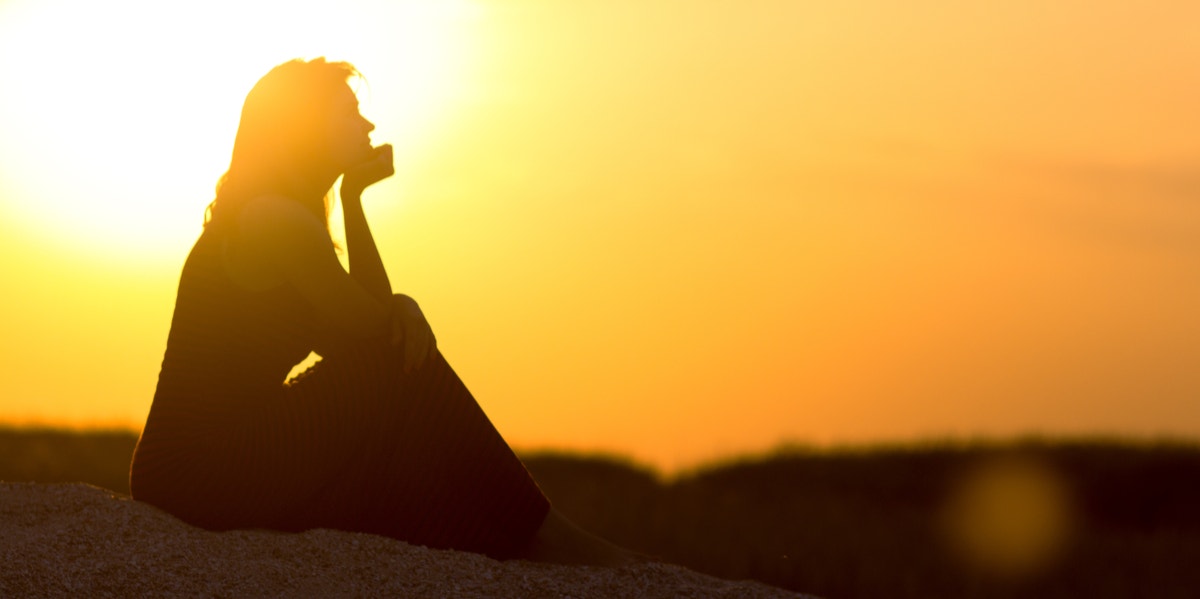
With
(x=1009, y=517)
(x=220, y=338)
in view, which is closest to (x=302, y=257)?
(x=220, y=338)

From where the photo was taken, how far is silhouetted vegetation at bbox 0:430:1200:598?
19.5 feet

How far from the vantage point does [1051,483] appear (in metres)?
9.39

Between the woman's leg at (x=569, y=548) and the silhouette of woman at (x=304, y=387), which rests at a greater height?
the silhouette of woman at (x=304, y=387)

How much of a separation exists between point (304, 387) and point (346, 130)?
105 cm

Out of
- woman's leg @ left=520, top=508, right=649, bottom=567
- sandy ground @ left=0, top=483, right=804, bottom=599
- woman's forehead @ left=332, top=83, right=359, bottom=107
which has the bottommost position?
sandy ground @ left=0, top=483, right=804, bottom=599

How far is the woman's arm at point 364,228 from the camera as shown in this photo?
4.96m

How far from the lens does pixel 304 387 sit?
15.0 feet

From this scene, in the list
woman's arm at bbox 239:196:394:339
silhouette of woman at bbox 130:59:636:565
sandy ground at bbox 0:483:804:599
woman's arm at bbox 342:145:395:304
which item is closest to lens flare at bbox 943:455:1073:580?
sandy ground at bbox 0:483:804:599

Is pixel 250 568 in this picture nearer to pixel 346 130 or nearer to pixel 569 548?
pixel 569 548

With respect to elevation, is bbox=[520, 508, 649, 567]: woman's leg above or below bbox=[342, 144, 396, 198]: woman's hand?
below

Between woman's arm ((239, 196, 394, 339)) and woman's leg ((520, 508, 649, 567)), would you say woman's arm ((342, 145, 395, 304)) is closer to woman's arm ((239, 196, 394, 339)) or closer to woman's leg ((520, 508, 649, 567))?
woman's arm ((239, 196, 394, 339))

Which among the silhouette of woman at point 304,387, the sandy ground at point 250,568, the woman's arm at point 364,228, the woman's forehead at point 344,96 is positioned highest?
the woman's forehead at point 344,96

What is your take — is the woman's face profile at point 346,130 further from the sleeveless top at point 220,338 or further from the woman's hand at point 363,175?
the sleeveless top at point 220,338

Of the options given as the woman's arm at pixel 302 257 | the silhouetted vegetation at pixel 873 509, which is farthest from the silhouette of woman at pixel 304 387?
the silhouetted vegetation at pixel 873 509
